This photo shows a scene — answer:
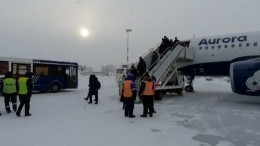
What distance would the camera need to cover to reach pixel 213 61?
693 inches

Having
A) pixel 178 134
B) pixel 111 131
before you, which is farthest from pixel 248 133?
pixel 111 131

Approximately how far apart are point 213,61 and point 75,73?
1127 cm

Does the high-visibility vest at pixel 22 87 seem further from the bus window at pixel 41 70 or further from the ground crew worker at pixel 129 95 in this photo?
the bus window at pixel 41 70

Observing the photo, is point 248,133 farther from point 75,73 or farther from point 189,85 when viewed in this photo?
point 75,73

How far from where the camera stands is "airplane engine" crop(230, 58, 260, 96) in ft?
42.0

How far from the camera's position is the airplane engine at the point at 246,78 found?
12.8m

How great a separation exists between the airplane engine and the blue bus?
42.4ft

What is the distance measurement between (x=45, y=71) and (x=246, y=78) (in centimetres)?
1416

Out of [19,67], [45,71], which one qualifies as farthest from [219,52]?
[19,67]

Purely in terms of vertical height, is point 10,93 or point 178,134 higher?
point 10,93

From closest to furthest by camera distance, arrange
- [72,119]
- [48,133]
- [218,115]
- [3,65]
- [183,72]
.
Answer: [48,133] → [72,119] → [218,115] → [3,65] → [183,72]

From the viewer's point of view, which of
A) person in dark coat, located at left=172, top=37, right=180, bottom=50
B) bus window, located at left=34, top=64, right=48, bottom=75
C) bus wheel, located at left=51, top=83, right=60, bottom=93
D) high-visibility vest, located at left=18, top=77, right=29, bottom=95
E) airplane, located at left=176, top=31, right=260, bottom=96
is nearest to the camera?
high-visibility vest, located at left=18, top=77, right=29, bottom=95

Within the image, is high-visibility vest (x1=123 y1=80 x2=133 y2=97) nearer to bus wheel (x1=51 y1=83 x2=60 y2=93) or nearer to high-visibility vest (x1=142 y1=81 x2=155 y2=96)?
high-visibility vest (x1=142 y1=81 x2=155 y2=96)

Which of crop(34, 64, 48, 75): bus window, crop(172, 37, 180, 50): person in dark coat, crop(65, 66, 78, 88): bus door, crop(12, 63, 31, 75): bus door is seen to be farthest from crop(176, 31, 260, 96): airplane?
crop(12, 63, 31, 75): bus door
